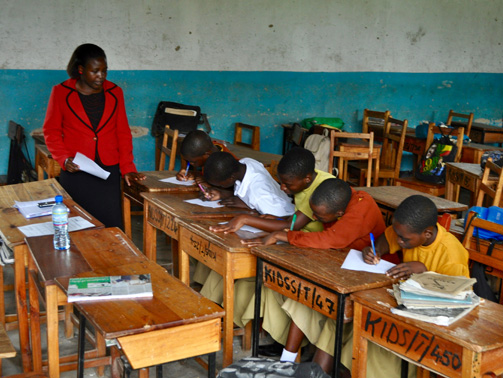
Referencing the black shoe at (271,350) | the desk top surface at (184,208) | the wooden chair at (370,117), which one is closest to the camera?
the black shoe at (271,350)

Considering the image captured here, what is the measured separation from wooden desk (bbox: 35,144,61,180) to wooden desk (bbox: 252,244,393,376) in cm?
252

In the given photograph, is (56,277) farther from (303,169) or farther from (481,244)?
(481,244)

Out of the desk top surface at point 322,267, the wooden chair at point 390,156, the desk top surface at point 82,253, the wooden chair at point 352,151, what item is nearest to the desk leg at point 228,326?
the desk top surface at point 322,267

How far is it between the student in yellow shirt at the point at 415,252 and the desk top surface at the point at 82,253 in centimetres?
99

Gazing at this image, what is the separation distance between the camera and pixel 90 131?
337 cm

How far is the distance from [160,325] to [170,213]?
142cm

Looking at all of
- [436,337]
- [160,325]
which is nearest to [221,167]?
[160,325]

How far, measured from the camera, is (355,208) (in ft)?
8.62

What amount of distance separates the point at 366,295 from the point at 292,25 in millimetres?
4876

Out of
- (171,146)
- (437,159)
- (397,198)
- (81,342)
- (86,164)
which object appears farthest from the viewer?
(437,159)

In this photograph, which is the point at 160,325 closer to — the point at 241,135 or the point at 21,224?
the point at 21,224

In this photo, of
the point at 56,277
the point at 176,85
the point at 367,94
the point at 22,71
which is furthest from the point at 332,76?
the point at 56,277

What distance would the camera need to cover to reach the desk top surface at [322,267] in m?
2.11

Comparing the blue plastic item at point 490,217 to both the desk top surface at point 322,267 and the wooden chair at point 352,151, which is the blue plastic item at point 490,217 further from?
the wooden chair at point 352,151
